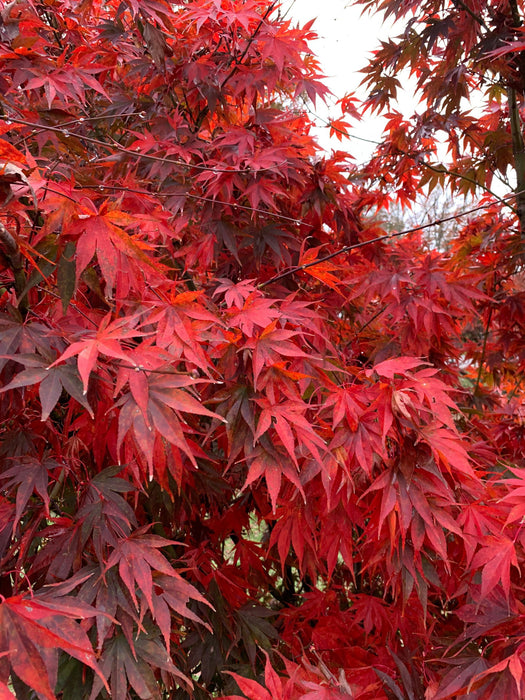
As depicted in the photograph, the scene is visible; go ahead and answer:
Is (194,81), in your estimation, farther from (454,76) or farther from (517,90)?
(517,90)

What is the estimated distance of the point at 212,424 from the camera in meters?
0.98

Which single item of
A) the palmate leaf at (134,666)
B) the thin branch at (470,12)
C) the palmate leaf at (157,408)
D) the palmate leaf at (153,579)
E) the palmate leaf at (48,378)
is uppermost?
the thin branch at (470,12)

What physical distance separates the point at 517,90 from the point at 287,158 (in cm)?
110

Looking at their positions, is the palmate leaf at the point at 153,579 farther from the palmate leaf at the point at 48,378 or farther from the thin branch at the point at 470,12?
the thin branch at the point at 470,12

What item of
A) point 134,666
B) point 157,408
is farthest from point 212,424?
point 134,666

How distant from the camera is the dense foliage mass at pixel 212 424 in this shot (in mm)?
726

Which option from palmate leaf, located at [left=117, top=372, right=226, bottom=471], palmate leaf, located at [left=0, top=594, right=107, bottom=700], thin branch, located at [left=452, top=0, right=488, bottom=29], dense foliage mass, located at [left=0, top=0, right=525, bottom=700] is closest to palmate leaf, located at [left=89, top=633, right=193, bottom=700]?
dense foliage mass, located at [left=0, top=0, right=525, bottom=700]

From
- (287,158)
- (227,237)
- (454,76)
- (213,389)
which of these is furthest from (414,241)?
(213,389)

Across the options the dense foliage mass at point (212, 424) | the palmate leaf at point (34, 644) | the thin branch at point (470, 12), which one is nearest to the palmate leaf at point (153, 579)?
the dense foliage mass at point (212, 424)

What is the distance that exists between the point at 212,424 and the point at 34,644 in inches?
20.0

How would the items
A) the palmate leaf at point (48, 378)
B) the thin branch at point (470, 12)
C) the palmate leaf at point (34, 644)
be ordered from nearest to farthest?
the palmate leaf at point (34, 644) < the palmate leaf at point (48, 378) < the thin branch at point (470, 12)

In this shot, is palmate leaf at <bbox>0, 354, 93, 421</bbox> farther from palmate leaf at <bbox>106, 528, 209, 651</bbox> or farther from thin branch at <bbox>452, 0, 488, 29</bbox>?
thin branch at <bbox>452, 0, 488, 29</bbox>

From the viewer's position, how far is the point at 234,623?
1244mm

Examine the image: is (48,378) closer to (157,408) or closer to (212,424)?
(157,408)
